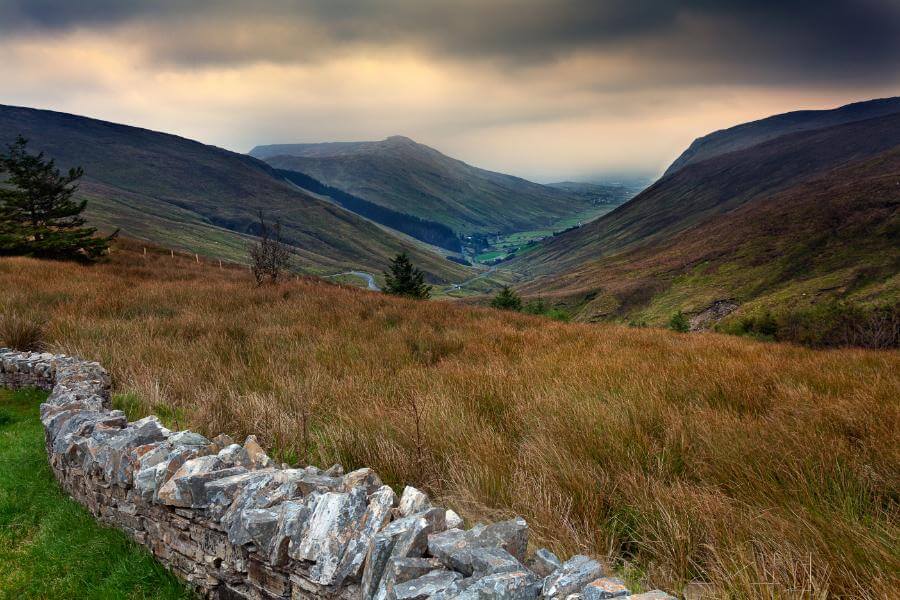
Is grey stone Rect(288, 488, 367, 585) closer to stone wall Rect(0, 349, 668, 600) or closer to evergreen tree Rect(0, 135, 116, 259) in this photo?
stone wall Rect(0, 349, 668, 600)

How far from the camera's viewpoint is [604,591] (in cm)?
182

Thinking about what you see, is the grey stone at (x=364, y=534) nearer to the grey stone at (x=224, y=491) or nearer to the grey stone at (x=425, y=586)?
the grey stone at (x=425, y=586)

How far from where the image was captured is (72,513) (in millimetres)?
4184

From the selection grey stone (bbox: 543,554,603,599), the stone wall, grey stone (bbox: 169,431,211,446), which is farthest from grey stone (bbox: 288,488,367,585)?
grey stone (bbox: 169,431,211,446)

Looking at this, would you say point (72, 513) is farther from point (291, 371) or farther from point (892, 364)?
point (892, 364)

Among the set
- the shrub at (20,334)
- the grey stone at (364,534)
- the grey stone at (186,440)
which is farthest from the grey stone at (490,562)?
the shrub at (20,334)

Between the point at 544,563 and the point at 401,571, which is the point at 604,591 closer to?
the point at 544,563

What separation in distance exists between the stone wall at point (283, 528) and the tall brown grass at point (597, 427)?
2.16 ft

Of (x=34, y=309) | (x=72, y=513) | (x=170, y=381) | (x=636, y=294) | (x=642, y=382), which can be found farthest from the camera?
(x=636, y=294)

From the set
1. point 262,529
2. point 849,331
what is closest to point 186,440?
point 262,529

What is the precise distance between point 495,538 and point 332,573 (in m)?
0.90

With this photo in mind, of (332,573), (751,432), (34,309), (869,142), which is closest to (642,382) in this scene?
(751,432)

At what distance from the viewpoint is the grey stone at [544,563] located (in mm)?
2170

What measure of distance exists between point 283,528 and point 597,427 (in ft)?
8.88
